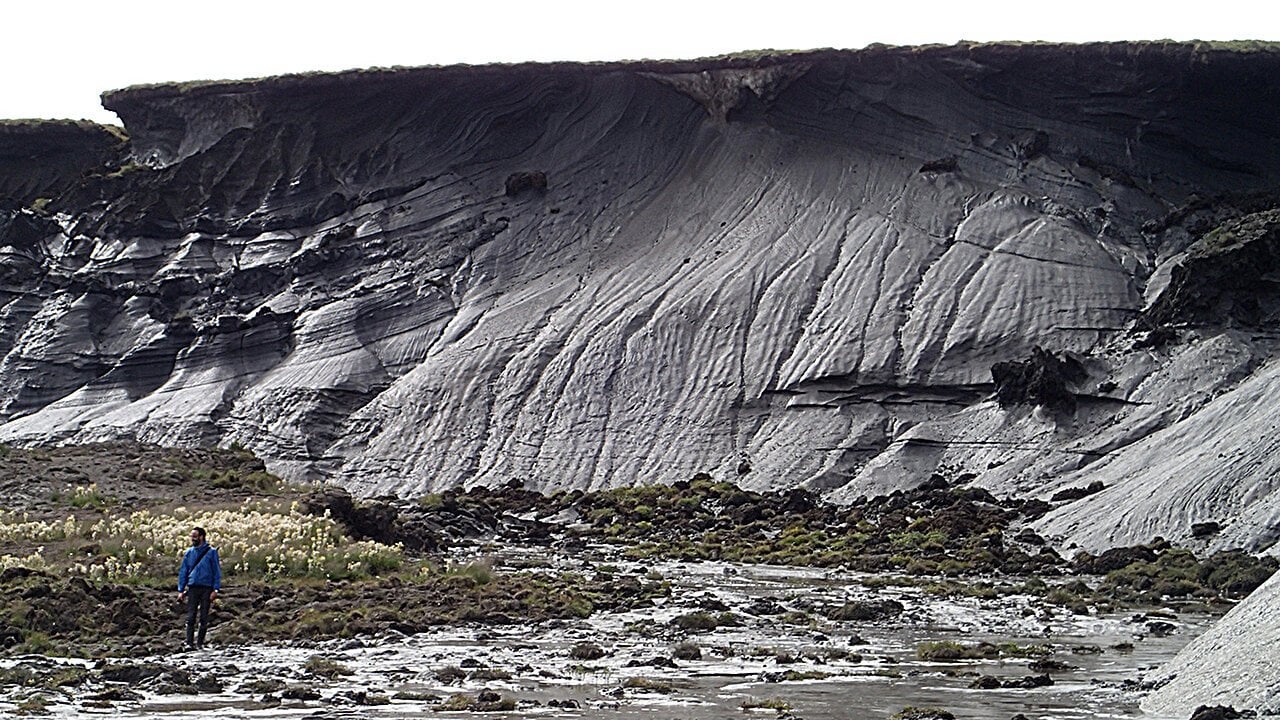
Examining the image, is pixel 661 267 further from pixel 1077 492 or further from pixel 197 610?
pixel 197 610

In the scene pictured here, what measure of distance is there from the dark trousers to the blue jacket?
8 cm

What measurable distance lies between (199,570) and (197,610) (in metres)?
0.62

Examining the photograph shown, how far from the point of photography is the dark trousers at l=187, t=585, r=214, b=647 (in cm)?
2139

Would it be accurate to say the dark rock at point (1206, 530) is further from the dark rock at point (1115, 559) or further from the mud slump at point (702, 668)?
the mud slump at point (702, 668)

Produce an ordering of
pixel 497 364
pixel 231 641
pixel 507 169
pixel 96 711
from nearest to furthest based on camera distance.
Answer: pixel 96 711, pixel 231 641, pixel 497 364, pixel 507 169

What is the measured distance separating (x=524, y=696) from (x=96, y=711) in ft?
14.8

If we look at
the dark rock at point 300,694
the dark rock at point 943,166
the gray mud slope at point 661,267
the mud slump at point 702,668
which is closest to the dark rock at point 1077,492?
the gray mud slope at point 661,267

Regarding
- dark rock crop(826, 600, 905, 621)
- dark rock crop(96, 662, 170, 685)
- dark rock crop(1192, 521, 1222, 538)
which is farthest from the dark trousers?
dark rock crop(1192, 521, 1222, 538)

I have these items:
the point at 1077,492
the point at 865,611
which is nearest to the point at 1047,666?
the point at 865,611

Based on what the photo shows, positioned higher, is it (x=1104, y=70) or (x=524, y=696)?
(x=1104, y=70)

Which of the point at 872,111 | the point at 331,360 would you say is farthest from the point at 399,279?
the point at 872,111

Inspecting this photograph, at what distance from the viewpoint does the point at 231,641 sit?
72.6 ft

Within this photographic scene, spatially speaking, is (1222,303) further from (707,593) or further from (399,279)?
(399,279)

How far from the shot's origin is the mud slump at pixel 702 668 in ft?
54.7
